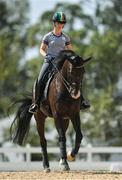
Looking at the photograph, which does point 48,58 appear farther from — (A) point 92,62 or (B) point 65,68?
(A) point 92,62

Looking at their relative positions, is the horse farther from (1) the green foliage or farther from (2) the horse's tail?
(1) the green foliage

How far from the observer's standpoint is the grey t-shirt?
1493cm

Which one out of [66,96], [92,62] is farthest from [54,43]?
[92,62]

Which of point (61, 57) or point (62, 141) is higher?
point (61, 57)

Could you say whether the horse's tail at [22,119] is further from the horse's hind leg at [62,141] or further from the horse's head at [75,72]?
the horse's head at [75,72]

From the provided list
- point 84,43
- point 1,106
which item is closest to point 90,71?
point 84,43

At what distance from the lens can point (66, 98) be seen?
1407 centimetres

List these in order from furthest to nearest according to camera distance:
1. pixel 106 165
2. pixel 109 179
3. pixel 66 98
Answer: pixel 106 165 < pixel 66 98 < pixel 109 179

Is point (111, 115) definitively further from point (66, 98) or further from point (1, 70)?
point (66, 98)

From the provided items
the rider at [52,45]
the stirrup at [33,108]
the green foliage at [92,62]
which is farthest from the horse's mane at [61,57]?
the green foliage at [92,62]

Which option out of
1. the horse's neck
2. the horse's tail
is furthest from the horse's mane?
the horse's tail

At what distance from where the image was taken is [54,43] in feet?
49.0

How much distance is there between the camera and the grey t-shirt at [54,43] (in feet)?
49.0

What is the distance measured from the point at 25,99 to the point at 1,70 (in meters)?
27.0
